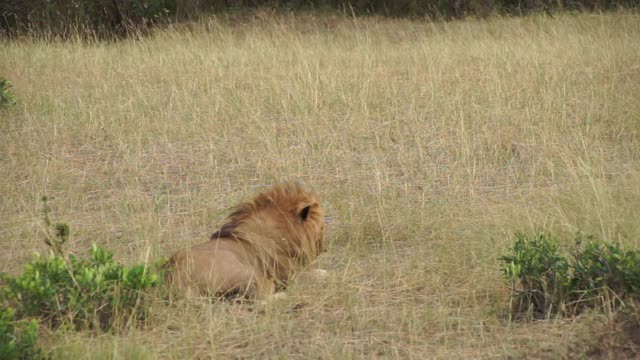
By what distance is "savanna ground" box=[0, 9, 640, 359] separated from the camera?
4.12m

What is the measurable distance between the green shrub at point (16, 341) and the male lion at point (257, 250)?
828 millimetres

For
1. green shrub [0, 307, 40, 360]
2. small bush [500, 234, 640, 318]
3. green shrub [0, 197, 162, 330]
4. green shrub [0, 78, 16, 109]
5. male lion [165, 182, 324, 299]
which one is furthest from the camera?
green shrub [0, 78, 16, 109]

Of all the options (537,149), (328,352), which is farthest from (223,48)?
(328,352)

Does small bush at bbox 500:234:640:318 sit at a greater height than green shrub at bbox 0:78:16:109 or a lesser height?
lesser

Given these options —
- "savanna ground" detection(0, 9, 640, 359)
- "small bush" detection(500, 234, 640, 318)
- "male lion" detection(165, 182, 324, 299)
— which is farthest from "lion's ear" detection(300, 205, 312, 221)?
"small bush" detection(500, 234, 640, 318)

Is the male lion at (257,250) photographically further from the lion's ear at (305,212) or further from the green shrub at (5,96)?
the green shrub at (5,96)

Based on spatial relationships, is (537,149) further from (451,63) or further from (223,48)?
(223,48)

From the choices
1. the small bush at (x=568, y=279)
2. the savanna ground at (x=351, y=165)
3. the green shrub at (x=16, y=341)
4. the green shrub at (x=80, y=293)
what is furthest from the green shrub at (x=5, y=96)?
the small bush at (x=568, y=279)

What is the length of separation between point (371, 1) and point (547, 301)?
45.1ft

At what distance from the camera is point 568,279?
14.1ft

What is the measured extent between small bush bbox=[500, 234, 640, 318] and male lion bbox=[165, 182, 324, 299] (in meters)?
1.06

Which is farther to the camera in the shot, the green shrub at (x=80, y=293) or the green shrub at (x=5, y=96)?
the green shrub at (x=5, y=96)

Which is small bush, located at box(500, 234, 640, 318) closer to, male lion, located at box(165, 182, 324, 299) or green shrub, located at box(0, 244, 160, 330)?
male lion, located at box(165, 182, 324, 299)

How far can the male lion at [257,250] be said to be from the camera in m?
4.44
